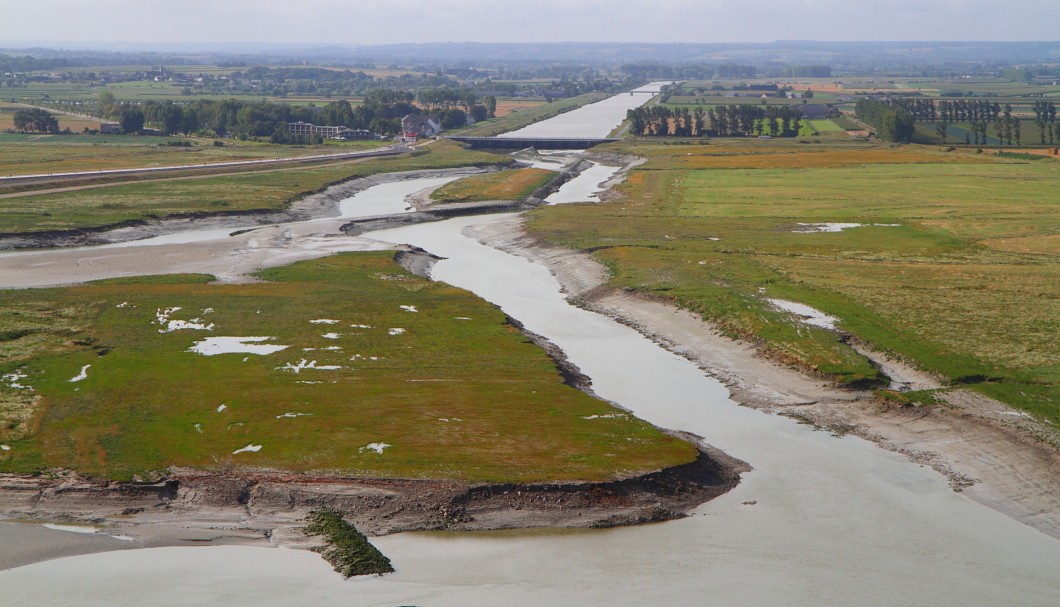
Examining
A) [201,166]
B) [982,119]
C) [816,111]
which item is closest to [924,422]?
[201,166]

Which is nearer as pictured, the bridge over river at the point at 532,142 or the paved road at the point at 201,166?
the paved road at the point at 201,166

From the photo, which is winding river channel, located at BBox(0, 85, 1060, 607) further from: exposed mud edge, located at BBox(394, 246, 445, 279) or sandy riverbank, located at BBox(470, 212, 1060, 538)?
exposed mud edge, located at BBox(394, 246, 445, 279)

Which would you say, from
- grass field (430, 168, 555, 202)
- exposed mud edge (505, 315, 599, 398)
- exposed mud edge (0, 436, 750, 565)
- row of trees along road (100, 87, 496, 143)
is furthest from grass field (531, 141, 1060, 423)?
row of trees along road (100, 87, 496, 143)

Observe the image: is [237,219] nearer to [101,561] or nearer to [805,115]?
[101,561]

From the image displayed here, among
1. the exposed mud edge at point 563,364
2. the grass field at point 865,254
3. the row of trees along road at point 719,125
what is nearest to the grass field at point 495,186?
the grass field at point 865,254

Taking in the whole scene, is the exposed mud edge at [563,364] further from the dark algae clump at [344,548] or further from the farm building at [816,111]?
the farm building at [816,111]

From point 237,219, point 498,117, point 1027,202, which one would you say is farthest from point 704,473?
point 498,117
